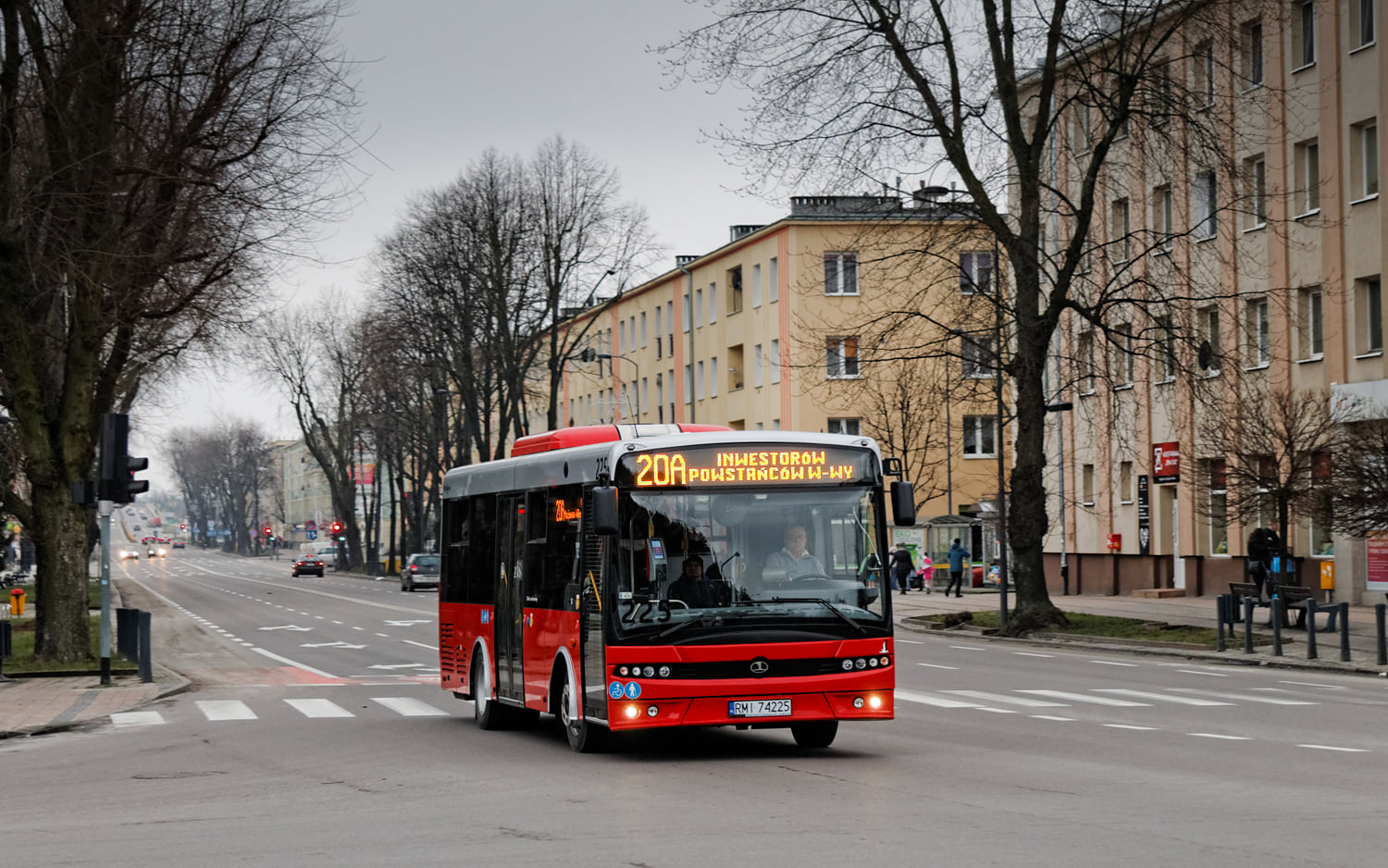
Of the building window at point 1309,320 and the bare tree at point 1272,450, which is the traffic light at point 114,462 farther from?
the building window at point 1309,320

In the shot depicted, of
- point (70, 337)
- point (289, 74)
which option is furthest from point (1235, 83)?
point (70, 337)

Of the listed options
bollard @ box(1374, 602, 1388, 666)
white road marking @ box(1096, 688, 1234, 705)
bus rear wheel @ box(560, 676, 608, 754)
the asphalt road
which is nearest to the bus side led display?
bus rear wheel @ box(560, 676, 608, 754)

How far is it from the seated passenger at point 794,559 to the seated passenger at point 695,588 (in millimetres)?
457

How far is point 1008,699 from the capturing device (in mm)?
21781

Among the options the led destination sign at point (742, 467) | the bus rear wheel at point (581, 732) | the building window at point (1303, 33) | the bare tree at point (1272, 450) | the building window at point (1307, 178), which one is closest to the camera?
the led destination sign at point (742, 467)

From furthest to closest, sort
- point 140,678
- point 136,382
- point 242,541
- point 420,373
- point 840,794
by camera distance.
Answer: point 242,541 → point 420,373 → point 136,382 → point 140,678 → point 840,794

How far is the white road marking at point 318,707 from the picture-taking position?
2112 cm

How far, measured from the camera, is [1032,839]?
9.76 metres

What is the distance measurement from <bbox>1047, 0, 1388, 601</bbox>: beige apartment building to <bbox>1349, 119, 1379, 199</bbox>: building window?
0.11ft

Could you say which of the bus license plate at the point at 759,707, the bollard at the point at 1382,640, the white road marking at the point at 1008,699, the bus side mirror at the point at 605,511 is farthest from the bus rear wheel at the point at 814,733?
the bollard at the point at 1382,640

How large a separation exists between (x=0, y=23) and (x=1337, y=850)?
2364 centimetres

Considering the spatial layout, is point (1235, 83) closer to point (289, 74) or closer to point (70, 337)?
point (289, 74)

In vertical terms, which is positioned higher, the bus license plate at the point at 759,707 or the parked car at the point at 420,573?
the bus license plate at the point at 759,707

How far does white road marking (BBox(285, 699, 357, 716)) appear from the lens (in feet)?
69.3
